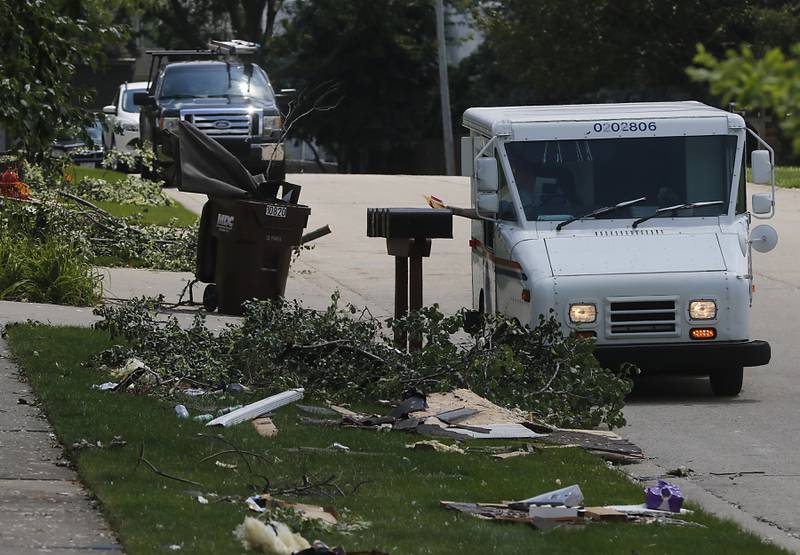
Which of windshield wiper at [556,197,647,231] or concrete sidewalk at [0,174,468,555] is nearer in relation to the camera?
concrete sidewalk at [0,174,468,555]

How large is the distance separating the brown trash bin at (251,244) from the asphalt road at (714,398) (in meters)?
2.36

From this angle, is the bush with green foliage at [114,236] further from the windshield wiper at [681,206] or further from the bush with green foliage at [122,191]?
the windshield wiper at [681,206]

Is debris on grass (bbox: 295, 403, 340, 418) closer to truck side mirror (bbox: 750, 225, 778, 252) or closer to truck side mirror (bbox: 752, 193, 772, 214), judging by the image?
truck side mirror (bbox: 750, 225, 778, 252)

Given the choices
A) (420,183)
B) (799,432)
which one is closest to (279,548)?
(799,432)

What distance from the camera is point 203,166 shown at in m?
14.5

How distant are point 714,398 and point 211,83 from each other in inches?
715

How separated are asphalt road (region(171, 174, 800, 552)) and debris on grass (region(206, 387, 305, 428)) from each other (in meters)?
2.14

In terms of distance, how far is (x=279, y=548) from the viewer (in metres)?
5.91

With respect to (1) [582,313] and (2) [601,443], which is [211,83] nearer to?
(1) [582,313]

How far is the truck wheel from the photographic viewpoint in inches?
444

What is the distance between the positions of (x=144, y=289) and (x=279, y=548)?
36.1 feet

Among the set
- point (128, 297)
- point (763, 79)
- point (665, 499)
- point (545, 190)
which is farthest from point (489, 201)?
point (763, 79)

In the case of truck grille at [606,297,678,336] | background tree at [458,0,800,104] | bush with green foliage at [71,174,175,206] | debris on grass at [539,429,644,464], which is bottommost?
debris on grass at [539,429,644,464]

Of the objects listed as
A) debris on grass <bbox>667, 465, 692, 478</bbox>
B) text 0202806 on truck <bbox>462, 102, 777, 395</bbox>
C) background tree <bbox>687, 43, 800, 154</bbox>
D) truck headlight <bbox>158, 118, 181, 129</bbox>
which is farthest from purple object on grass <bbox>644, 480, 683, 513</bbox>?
truck headlight <bbox>158, 118, 181, 129</bbox>
